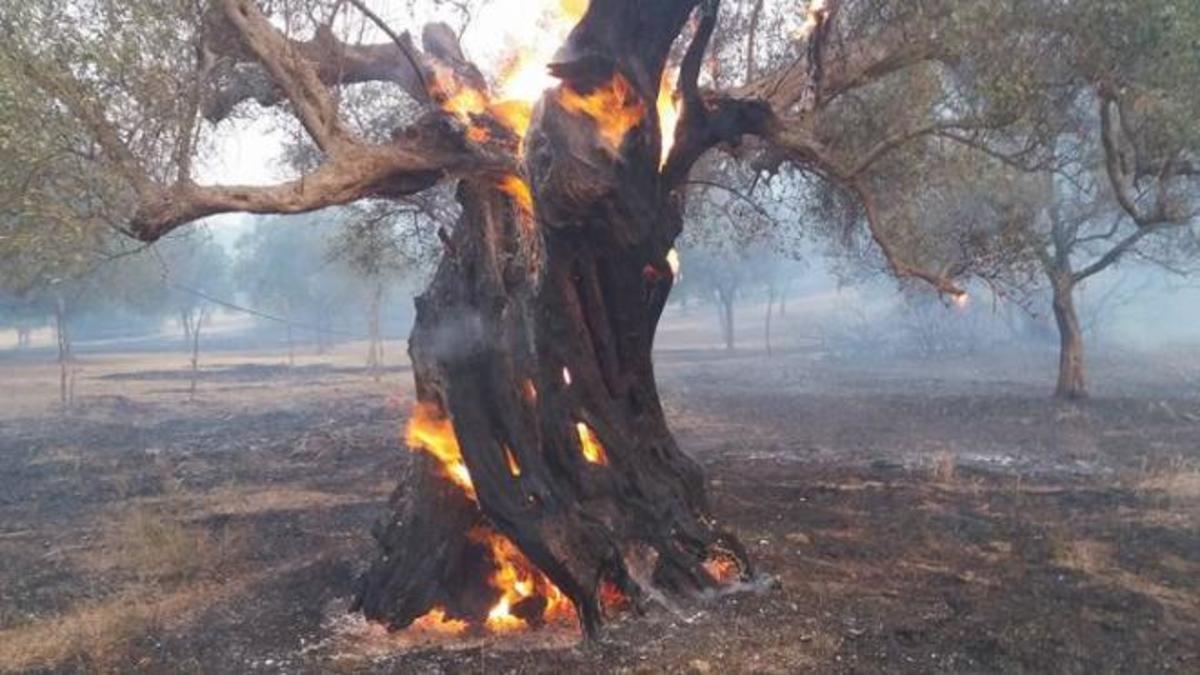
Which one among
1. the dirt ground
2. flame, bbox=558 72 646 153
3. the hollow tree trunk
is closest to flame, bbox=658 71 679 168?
the hollow tree trunk

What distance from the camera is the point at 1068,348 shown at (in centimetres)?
2900

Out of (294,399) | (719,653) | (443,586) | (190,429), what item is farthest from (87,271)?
(294,399)

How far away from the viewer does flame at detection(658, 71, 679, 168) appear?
10.4 metres

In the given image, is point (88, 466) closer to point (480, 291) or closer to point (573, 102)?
point (480, 291)

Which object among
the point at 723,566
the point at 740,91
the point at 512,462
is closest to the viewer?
the point at 512,462

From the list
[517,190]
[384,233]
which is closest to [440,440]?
[517,190]

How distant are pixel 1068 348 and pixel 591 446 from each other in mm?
23460

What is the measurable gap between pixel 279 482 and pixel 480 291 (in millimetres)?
10960

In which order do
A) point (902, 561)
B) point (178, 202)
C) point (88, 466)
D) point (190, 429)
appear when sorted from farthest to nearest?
point (190, 429) → point (88, 466) → point (902, 561) → point (178, 202)

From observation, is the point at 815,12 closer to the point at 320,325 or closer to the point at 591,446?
the point at 591,446

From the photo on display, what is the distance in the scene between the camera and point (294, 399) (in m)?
35.8

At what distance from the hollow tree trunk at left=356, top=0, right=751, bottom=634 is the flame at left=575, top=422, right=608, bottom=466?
2 cm

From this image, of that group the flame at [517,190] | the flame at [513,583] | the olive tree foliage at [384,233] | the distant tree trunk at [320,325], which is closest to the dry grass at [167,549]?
the flame at [513,583]

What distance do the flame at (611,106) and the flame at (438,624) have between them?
17.2ft
